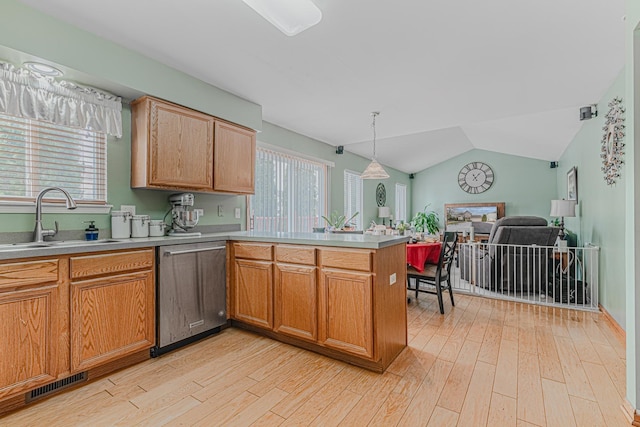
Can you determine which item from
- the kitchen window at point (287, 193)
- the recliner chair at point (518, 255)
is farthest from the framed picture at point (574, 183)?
the kitchen window at point (287, 193)

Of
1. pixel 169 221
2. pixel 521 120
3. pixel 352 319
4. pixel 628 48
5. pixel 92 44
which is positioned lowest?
pixel 352 319

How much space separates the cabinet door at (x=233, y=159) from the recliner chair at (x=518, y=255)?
3.22m

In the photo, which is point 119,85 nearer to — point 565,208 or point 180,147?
point 180,147

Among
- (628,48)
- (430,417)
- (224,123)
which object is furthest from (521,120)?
(430,417)

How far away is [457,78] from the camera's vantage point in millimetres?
2963

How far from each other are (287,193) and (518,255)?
3.33 metres

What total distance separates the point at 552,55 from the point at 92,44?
3601 millimetres

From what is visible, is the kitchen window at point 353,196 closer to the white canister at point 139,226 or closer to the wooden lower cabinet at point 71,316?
the white canister at point 139,226

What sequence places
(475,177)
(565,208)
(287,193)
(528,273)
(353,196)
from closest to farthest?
(528,273) < (565,208) < (287,193) < (353,196) < (475,177)

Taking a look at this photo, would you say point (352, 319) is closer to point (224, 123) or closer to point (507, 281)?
point (224, 123)

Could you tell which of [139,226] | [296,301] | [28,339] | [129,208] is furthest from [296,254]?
[28,339]

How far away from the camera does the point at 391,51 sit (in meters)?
2.48

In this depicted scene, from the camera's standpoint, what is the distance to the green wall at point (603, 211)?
2736 millimetres

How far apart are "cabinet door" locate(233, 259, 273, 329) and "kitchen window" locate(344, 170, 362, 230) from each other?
375 centimetres
